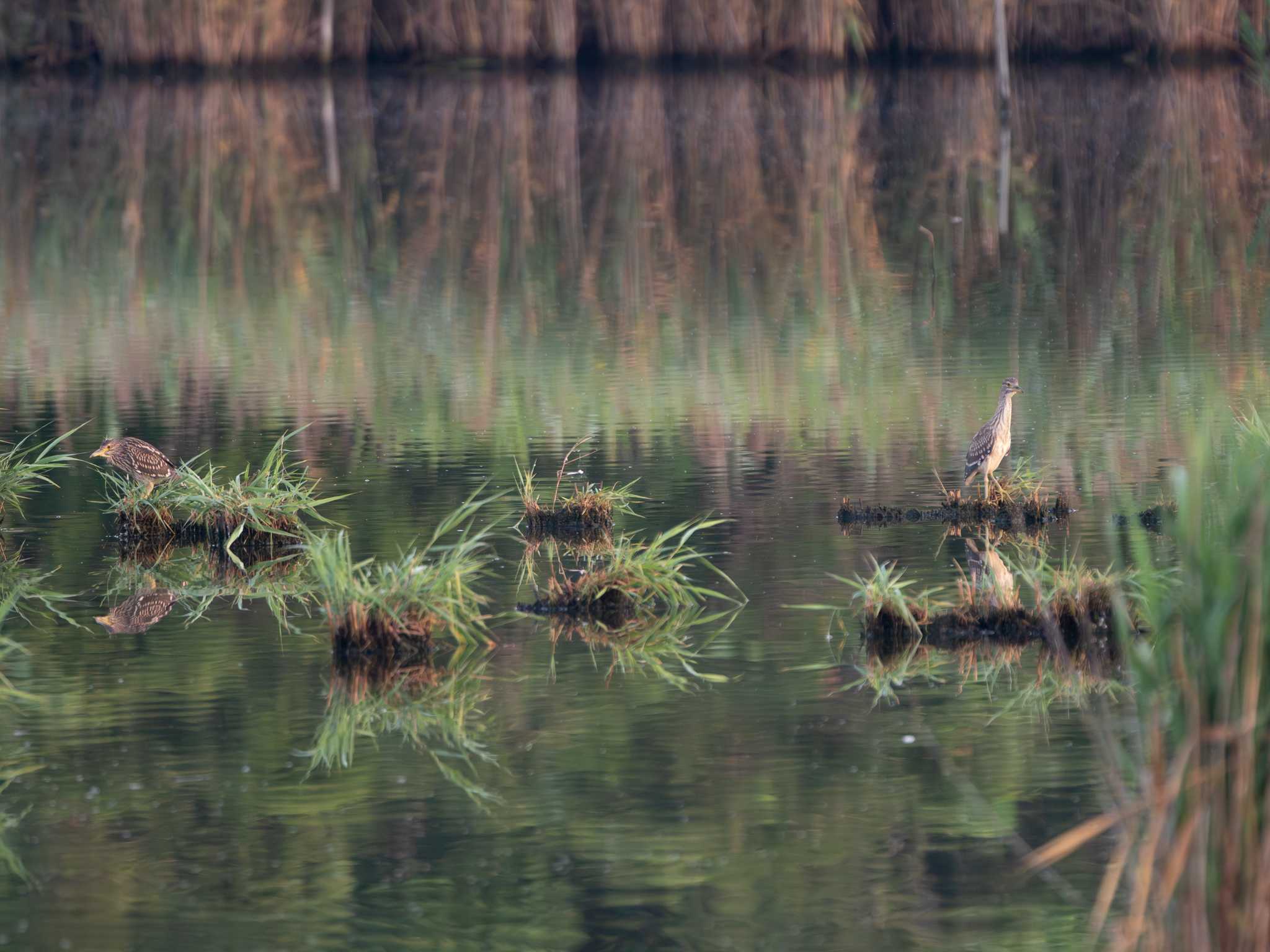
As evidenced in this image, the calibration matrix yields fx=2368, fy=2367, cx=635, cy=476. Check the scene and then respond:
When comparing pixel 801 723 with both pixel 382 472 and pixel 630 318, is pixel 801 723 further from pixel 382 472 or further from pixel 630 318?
pixel 630 318

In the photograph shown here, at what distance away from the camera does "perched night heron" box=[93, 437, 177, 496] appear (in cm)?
1157

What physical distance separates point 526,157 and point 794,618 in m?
19.9

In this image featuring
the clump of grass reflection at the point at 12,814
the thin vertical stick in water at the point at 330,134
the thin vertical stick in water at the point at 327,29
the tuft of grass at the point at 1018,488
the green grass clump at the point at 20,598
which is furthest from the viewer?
the thin vertical stick in water at the point at 327,29

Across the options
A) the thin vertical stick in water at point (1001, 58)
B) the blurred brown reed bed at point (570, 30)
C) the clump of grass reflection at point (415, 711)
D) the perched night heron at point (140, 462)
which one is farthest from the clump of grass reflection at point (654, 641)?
the blurred brown reed bed at point (570, 30)

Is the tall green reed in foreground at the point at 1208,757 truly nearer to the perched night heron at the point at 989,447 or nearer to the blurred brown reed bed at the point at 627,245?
the perched night heron at the point at 989,447

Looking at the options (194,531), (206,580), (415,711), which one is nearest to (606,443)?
(194,531)

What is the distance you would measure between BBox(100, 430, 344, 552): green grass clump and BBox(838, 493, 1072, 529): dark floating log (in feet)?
8.03

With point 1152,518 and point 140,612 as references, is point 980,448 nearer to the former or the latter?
point 1152,518

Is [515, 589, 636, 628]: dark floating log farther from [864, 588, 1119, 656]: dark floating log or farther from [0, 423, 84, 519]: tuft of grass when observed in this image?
[0, 423, 84, 519]: tuft of grass

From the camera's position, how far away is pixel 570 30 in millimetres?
38938

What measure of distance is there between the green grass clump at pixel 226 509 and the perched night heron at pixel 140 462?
50mm

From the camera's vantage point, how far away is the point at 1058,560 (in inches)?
392

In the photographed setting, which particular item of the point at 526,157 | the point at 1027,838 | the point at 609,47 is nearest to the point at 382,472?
the point at 1027,838

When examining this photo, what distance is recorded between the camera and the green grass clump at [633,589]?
9492mm
